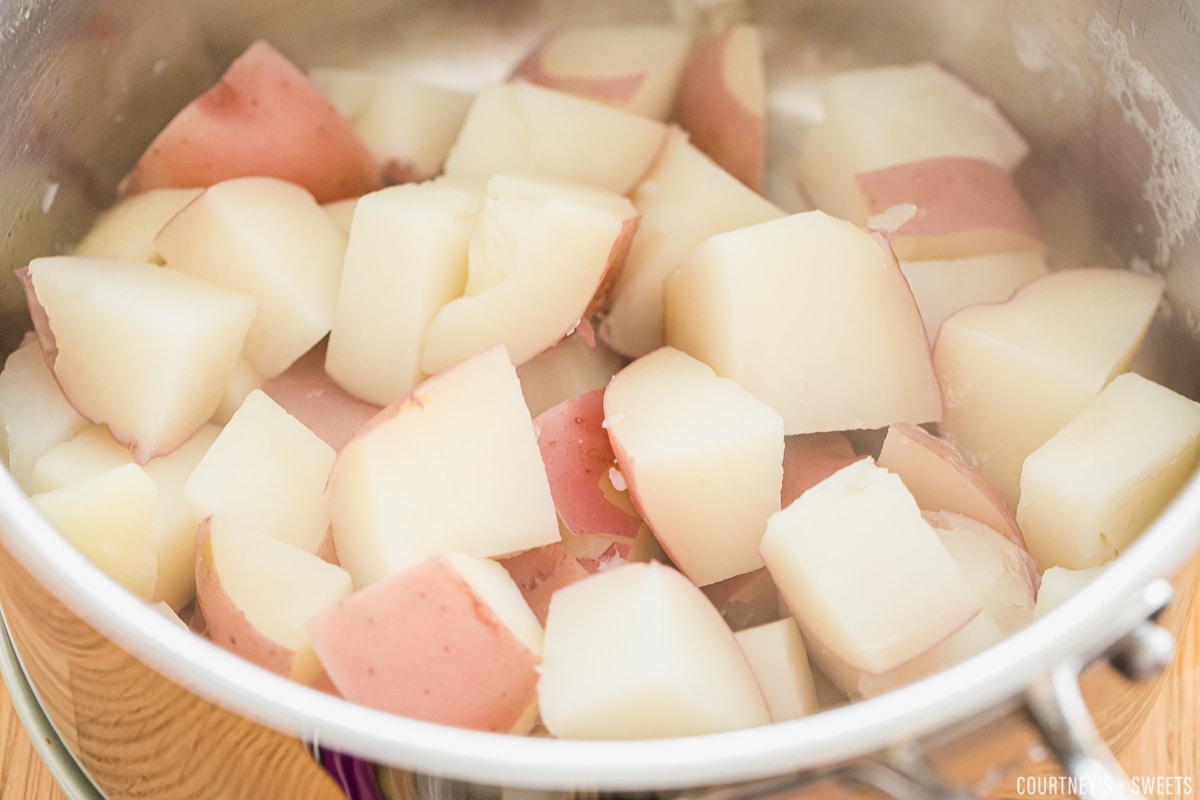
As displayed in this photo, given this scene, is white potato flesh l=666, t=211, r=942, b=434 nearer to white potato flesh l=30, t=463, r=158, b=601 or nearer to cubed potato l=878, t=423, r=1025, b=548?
cubed potato l=878, t=423, r=1025, b=548

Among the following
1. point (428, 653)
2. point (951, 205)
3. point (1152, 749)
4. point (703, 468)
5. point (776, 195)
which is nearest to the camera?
point (428, 653)

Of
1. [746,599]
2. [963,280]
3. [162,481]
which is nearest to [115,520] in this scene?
[162,481]

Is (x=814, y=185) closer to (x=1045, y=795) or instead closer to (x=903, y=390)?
(x=903, y=390)

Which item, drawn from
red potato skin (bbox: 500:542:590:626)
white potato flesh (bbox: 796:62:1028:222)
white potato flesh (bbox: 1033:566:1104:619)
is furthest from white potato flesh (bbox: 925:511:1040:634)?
white potato flesh (bbox: 796:62:1028:222)

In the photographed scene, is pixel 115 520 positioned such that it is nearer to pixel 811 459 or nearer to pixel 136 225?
pixel 136 225

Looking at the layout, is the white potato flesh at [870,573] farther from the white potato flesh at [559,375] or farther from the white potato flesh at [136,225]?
the white potato flesh at [136,225]

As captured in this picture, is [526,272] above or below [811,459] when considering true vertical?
above
